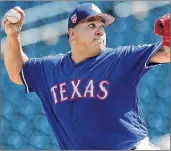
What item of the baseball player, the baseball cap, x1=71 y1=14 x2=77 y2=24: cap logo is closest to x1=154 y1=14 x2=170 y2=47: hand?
Result: the baseball player

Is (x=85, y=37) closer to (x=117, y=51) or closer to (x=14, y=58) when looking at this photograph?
(x=117, y=51)

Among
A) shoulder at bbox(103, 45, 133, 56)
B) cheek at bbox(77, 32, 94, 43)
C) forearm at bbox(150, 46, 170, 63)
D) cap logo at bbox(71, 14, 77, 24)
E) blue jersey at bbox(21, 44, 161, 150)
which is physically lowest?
blue jersey at bbox(21, 44, 161, 150)

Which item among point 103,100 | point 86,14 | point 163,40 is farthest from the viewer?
point 86,14

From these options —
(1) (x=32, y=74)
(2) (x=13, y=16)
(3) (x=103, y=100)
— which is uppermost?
(2) (x=13, y=16)

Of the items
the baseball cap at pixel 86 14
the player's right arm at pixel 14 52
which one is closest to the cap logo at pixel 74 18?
the baseball cap at pixel 86 14

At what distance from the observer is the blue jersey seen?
7.74ft

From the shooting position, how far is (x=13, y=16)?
2580mm

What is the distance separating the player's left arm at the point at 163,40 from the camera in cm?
223

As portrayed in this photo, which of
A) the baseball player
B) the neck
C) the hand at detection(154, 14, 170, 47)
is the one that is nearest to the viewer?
the hand at detection(154, 14, 170, 47)

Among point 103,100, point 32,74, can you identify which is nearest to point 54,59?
point 32,74

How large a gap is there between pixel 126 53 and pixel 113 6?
1516 mm

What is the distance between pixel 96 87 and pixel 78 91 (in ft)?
0.25

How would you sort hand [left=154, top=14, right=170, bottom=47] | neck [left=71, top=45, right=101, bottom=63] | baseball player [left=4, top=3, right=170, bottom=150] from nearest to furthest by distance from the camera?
hand [left=154, top=14, right=170, bottom=47] → baseball player [left=4, top=3, right=170, bottom=150] → neck [left=71, top=45, right=101, bottom=63]

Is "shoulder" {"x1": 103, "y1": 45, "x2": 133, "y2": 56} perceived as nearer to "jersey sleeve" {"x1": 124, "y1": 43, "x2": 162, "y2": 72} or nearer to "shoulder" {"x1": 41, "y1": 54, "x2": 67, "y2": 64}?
"jersey sleeve" {"x1": 124, "y1": 43, "x2": 162, "y2": 72}
